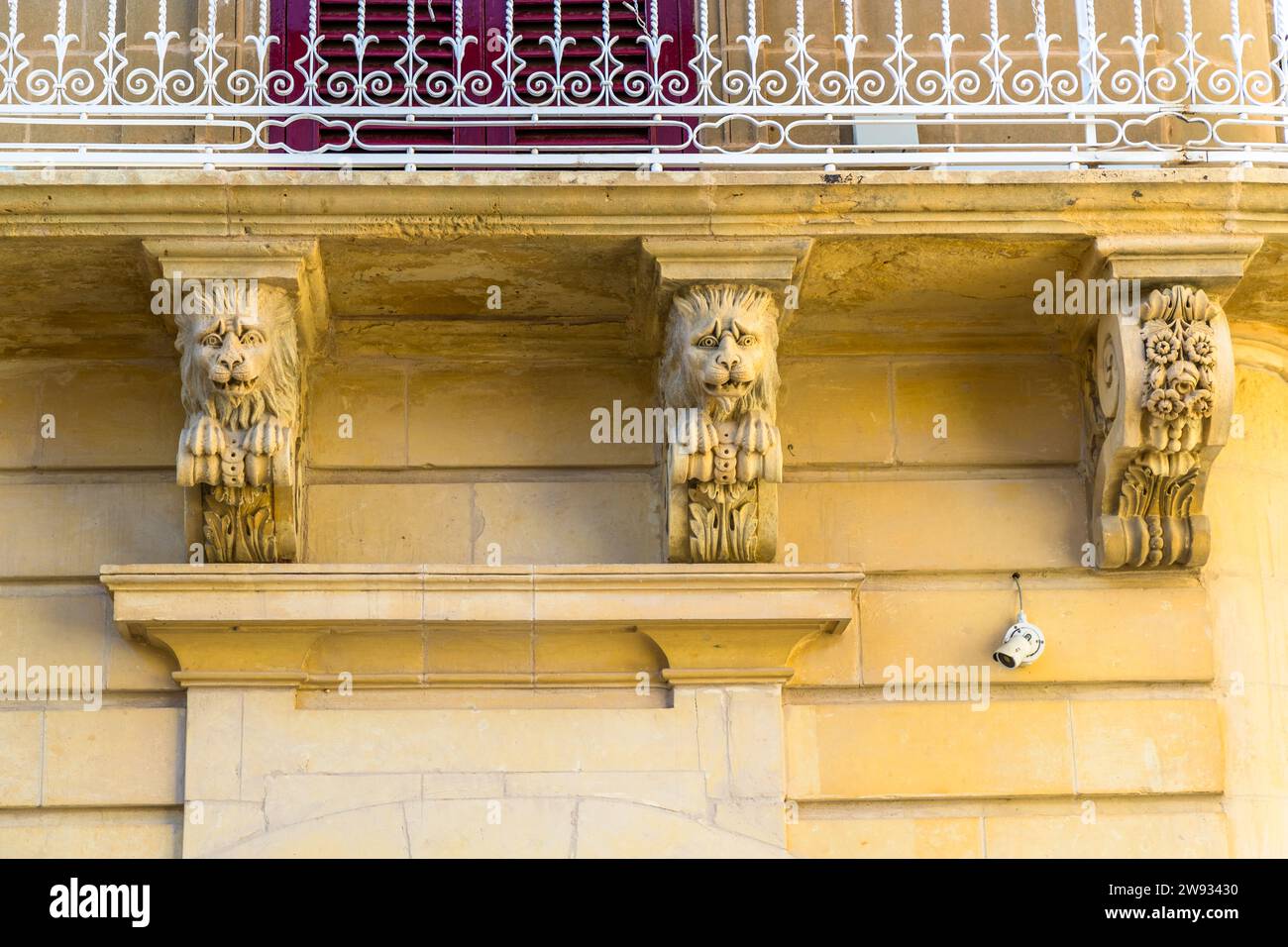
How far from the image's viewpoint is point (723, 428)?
735cm

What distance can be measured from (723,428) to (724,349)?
31cm

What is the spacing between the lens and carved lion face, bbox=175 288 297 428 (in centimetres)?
714

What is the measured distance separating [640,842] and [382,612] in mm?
1228

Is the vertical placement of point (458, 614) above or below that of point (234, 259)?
below

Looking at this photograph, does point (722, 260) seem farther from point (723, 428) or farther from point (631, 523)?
point (631, 523)

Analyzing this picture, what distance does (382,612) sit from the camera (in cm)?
724

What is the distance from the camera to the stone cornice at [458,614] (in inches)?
284

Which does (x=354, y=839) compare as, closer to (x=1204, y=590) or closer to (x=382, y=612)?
(x=382, y=612)

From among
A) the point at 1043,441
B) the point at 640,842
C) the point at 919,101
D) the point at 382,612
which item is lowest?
the point at 640,842

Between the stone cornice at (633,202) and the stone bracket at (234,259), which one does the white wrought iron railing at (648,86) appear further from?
the stone bracket at (234,259)

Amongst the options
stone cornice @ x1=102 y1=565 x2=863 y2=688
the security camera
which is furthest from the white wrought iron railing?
the security camera

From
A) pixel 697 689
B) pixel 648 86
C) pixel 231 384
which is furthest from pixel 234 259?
pixel 697 689

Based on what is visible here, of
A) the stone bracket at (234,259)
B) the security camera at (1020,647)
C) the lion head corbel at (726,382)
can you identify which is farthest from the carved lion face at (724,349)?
the stone bracket at (234,259)

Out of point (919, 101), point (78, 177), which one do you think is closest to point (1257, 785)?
point (919, 101)
